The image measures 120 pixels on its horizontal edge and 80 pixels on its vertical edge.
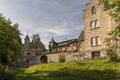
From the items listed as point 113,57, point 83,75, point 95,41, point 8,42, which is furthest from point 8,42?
point 95,41

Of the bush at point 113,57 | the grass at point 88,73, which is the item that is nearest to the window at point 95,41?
the bush at point 113,57

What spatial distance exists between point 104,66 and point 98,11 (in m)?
17.1

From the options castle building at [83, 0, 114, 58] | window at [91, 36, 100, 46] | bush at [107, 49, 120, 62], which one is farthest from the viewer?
window at [91, 36, 100, 46]

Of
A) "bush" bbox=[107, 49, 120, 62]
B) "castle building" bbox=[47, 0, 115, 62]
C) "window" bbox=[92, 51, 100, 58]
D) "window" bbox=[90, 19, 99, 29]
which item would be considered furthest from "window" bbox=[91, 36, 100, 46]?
"bush" bbox=[107, 49, 120, 62]

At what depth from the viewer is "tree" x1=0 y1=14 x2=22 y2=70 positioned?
3095 cm

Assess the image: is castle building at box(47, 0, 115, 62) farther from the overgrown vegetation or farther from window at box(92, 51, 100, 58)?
the overgrown vegetation

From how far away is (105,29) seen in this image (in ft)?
136

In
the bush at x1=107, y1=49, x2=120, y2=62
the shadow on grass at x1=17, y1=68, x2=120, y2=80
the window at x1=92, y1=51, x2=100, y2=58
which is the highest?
the window at x1=92, y1=51, x2=100, y2=58

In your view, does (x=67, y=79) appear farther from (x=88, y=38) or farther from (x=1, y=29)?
(x=88, y=38)

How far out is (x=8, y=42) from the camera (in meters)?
32.0

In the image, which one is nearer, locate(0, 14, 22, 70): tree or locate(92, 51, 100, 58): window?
locate(0, 14, 22, 70): tree

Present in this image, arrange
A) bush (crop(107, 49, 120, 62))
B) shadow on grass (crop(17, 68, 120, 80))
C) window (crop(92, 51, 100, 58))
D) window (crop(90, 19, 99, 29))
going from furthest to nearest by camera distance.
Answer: window (crop(90, 19, 99, 29)) → window (crop(92, 51, 100, 58)) → bush (crop(107, 49, 120, 62)) → shadow on grass (crop(17, 68, 120, 80))

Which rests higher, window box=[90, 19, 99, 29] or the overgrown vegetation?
window box=[90, 19, 99, 29]

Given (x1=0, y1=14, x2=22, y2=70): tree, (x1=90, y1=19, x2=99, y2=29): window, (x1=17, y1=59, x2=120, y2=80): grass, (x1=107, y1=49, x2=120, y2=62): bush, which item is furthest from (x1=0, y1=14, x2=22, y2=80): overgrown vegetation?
(x1=90, y1=19, x2=99, y2=29): window
